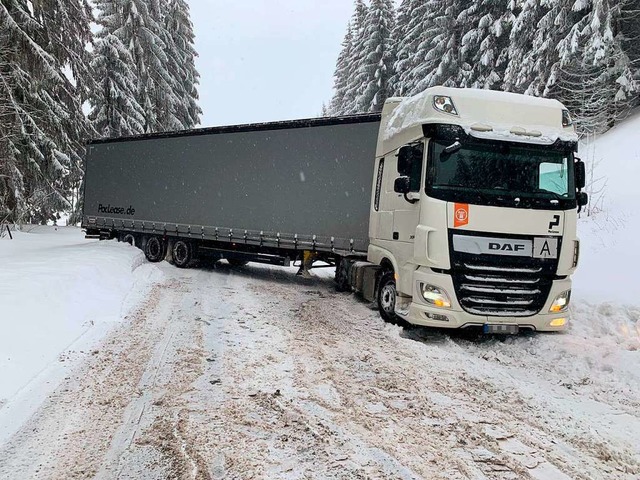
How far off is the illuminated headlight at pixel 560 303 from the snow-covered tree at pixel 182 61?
1082 inches

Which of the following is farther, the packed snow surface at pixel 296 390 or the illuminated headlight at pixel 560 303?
the illuminated headlight at pixel 560 303

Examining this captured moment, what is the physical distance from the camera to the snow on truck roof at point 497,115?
21.8 feet

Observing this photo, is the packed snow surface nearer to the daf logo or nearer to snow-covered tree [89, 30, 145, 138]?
the daf logo

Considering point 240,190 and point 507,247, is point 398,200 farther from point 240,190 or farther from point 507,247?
point 240,190

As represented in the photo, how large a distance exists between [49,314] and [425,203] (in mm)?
5438

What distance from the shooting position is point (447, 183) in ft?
21.5

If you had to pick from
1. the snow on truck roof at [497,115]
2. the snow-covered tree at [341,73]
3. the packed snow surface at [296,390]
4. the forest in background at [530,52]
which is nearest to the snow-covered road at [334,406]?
the packed snow surface at [296,390]

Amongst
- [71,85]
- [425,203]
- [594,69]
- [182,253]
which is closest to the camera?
[425,203]

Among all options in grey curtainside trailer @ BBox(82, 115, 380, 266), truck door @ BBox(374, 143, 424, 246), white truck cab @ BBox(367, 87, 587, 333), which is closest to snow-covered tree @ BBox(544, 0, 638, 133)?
grey curtainside trailer @ BBox(82, 115, 380, 266)

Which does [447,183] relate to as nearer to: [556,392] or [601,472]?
[556,392]

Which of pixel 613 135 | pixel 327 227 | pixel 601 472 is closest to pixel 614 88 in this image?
pixel 613 135

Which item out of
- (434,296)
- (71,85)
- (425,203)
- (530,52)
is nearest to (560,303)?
(434,296)

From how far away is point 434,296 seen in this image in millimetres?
6488

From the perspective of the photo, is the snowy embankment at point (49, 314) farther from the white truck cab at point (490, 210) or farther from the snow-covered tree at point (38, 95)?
the snow-covered tree at point (38, 95)
